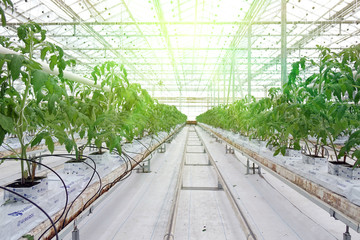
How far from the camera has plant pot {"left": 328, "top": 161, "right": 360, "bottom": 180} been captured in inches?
59.0

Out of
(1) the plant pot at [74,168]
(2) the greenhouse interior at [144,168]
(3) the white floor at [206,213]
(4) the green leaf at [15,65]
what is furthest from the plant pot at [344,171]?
(4) the green leaf at [15,65]

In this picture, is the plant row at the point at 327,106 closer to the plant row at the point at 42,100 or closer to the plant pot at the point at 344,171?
the plant pot at the point at 344,171

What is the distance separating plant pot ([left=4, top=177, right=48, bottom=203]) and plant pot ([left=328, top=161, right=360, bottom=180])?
72.7 inches

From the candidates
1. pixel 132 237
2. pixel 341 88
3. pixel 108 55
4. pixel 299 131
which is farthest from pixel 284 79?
pixel 108 55


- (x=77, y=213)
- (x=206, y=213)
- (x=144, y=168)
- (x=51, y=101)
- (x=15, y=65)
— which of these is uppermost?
(x=15, y=65)

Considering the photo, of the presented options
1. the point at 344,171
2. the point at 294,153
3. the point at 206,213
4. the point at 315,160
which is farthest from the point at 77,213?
the point at 294,153

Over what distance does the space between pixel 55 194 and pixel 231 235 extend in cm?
143

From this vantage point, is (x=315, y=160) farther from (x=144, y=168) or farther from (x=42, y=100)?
(x=144, y=168)

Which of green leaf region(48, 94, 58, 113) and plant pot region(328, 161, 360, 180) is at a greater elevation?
green leaf region(48, 94, 58, 113)

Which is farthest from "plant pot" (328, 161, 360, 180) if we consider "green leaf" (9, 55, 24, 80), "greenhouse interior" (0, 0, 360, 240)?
"green leaf" (9, 55, 24, 80)

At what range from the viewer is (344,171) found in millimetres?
1545

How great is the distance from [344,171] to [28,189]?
1893mm

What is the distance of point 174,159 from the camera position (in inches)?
204

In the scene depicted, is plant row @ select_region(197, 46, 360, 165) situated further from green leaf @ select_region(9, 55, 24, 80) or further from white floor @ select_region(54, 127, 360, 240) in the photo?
green leaf @ select_region(9, 55, 24, 80)
